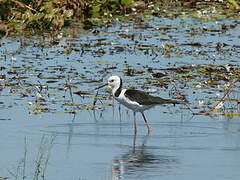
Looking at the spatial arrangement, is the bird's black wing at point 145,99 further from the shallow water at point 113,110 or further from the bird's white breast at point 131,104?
the shallow water at point 113,110

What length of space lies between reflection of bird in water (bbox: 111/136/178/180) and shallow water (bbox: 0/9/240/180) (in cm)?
1

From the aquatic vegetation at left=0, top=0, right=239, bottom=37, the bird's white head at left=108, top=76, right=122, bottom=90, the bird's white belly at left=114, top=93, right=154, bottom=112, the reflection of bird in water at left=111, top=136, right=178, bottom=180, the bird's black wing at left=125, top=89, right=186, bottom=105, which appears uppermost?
the aquatic vegetation at left=0, top=0, right=239, bottom=37

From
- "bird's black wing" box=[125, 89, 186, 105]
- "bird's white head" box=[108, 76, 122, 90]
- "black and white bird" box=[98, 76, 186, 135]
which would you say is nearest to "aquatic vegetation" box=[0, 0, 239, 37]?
"bird's white head" box=[108, 76, 122, 90]

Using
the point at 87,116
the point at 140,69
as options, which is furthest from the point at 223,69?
the point at 87,116

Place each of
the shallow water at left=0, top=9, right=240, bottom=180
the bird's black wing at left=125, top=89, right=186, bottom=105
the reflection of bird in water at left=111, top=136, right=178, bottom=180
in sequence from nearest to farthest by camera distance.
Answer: the reflection of bird in water at left=111, top=136, right=178, bottom=180 < the shallow water at left=0, top=9, right=240, bottom=180 < the bird's black wing at left=125, top=89, right=186, bottom=105

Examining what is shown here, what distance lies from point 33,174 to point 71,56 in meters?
9.61

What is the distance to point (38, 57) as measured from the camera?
18.8m

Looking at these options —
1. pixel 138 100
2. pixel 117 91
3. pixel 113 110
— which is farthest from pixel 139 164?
pixel 113 110

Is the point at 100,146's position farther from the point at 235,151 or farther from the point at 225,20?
the point at 225,20

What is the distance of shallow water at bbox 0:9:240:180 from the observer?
10.3 meters

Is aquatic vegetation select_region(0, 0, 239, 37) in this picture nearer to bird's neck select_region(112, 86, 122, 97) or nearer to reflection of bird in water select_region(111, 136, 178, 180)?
bird's neck select_region(112, 86, 122, 97)

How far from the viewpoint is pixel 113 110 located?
13.8 m

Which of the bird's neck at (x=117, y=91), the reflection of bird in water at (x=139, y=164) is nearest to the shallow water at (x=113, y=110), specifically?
the reflection of bird in water at (x=139, y=164)

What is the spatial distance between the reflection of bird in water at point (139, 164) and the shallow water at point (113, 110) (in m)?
0.01
